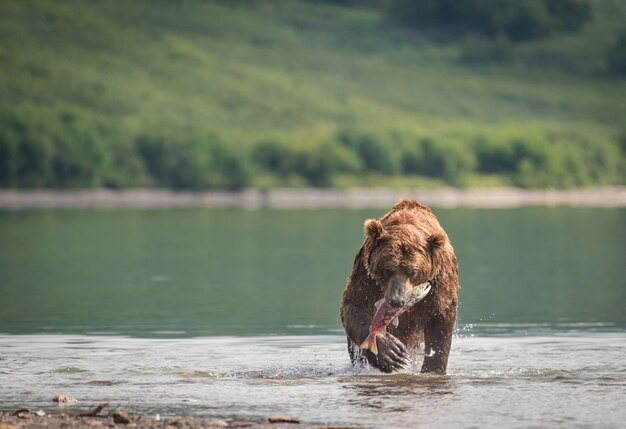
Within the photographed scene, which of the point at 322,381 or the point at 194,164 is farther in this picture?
the point at 194,164

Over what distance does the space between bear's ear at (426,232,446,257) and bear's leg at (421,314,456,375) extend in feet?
2.99

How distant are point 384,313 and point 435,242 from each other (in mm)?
879

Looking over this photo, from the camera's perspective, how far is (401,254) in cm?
1525

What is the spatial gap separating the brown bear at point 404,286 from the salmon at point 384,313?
0.34ft

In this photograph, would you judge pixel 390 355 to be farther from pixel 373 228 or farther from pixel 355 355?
pixel 373 228

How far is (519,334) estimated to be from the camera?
2170cm

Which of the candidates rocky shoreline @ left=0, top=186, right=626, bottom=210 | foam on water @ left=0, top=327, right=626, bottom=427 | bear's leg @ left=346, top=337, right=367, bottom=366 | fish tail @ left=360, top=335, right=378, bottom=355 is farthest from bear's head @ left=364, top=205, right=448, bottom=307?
rocky shoreline @ left=0, top=186, right=626, bottom=210

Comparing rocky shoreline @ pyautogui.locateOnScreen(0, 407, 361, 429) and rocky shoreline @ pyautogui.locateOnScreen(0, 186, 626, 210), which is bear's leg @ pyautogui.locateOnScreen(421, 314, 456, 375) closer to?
rocky shoreline @ pyautogui.locateOnScreen(0, 407, 361, 429)

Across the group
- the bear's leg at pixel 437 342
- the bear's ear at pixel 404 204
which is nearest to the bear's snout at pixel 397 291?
the bear's leg at pixel 437 342

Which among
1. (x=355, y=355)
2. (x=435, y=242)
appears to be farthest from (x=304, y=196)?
(x=435, y=242)

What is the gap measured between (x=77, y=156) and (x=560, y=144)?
6341 cm

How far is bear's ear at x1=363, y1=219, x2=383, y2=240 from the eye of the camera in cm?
1516

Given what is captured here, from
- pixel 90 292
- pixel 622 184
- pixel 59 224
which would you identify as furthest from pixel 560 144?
pixel 90 292

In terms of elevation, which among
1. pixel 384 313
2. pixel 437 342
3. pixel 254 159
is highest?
pixel 254 159
